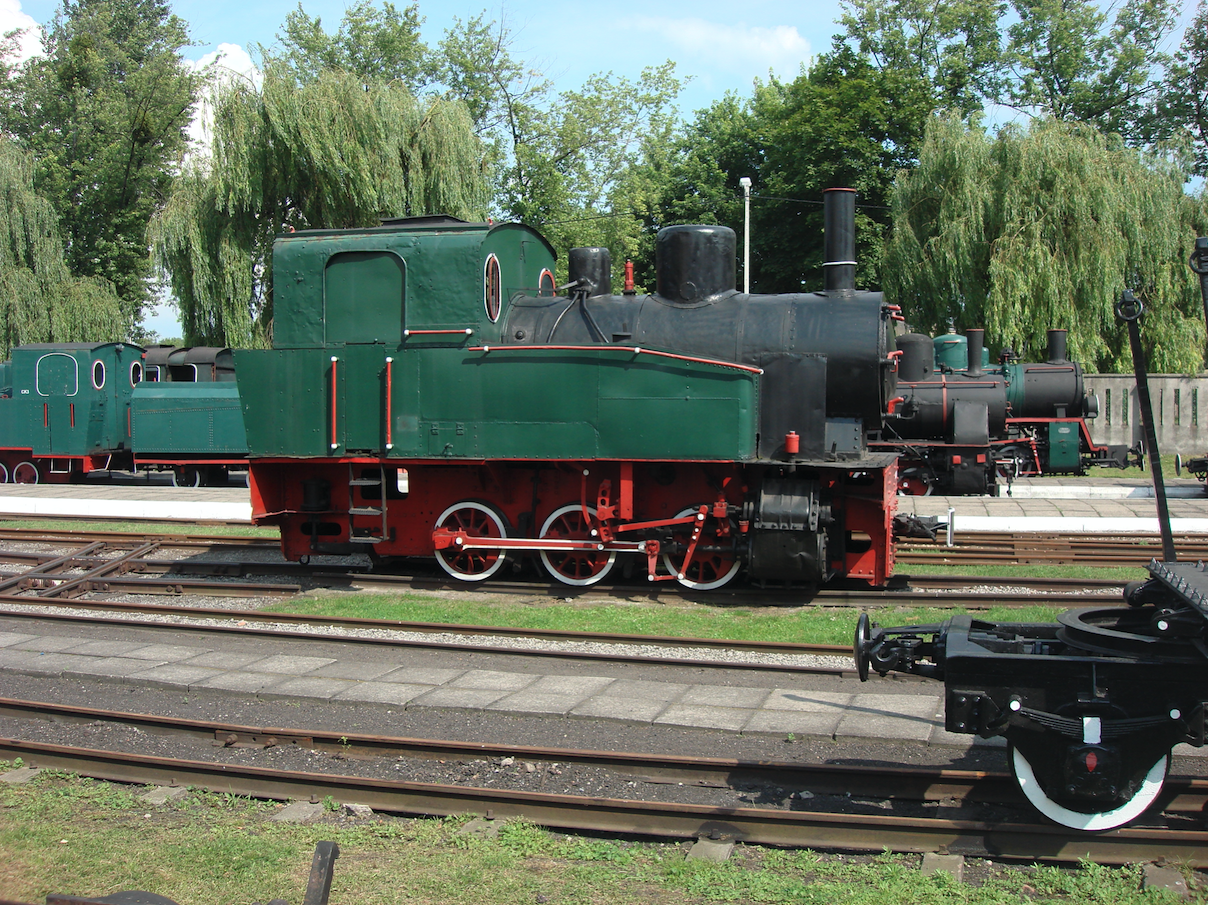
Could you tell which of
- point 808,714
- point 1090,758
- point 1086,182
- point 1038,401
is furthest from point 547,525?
point 1086,182

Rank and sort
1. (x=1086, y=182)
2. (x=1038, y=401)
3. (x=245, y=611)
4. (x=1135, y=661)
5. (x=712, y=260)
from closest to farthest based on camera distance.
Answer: (x=1135, y=661), (x=245, y=611), (x=712, y=260), (x=1038, y=401), (x=1086, y=182)

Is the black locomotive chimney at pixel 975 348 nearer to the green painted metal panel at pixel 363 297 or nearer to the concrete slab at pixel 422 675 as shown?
the green painted metal panel at pixel 363 297

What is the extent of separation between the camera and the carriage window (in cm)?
991

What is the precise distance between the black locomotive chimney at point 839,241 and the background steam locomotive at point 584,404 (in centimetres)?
2

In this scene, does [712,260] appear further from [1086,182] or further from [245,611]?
[1086,182]

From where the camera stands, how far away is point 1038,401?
66.9 ft

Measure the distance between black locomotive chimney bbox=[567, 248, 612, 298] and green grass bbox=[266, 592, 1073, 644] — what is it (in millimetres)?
3523

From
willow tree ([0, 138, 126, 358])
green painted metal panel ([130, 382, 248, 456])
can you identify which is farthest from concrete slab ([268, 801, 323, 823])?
willow tree ([0, 138, 126, 358])

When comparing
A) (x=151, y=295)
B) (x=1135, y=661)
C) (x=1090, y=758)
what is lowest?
(x=1090, y=758)

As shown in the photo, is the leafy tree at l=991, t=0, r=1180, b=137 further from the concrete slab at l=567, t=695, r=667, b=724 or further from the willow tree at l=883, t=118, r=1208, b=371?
the concrete slab at l=567, t=695, r=667, b=724

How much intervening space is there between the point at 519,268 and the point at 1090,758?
8151mm

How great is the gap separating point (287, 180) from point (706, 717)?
64.6 feet

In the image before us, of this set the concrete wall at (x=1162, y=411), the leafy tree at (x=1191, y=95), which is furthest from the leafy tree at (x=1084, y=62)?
the concrete wall at (x=1162, y=411)

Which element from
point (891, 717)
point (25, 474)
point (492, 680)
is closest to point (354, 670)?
point (492, 680)
